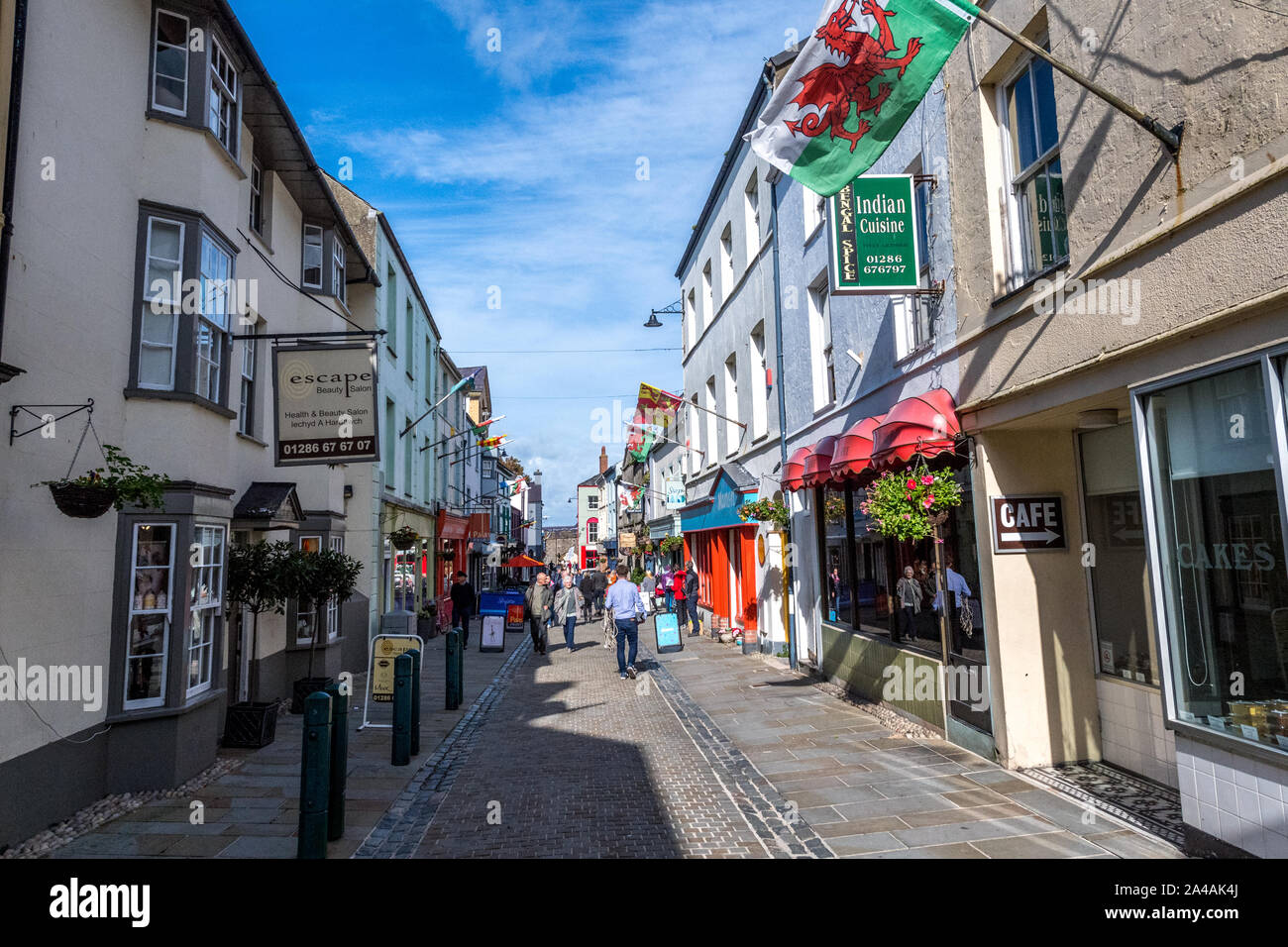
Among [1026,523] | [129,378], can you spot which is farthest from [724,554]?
[129,378]

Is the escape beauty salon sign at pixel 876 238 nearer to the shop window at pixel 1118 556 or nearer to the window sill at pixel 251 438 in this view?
the shop window at pixel 1118 556

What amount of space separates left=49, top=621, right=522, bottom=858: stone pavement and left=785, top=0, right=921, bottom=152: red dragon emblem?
661cm

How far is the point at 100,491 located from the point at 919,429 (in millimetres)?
7233

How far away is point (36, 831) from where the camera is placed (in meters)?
5.96

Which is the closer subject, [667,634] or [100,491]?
[100,491]

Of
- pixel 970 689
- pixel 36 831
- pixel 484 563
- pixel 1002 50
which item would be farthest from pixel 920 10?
pixel 484 563

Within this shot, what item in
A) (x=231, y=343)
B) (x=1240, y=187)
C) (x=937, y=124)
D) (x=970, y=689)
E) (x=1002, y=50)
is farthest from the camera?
(x=231, y=343)

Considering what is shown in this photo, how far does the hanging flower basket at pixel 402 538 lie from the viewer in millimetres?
18031

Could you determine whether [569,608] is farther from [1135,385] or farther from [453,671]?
[1135,385]

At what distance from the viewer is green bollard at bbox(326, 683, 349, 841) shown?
19.6ft

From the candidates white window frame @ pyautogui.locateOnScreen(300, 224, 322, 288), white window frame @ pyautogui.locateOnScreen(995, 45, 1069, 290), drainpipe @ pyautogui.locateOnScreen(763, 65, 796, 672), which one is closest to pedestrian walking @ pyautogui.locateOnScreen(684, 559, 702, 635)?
drainpipe @ pyautogui.locateOnScreen(763, 65, 796, 672)

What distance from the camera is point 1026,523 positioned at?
23.8 feet
